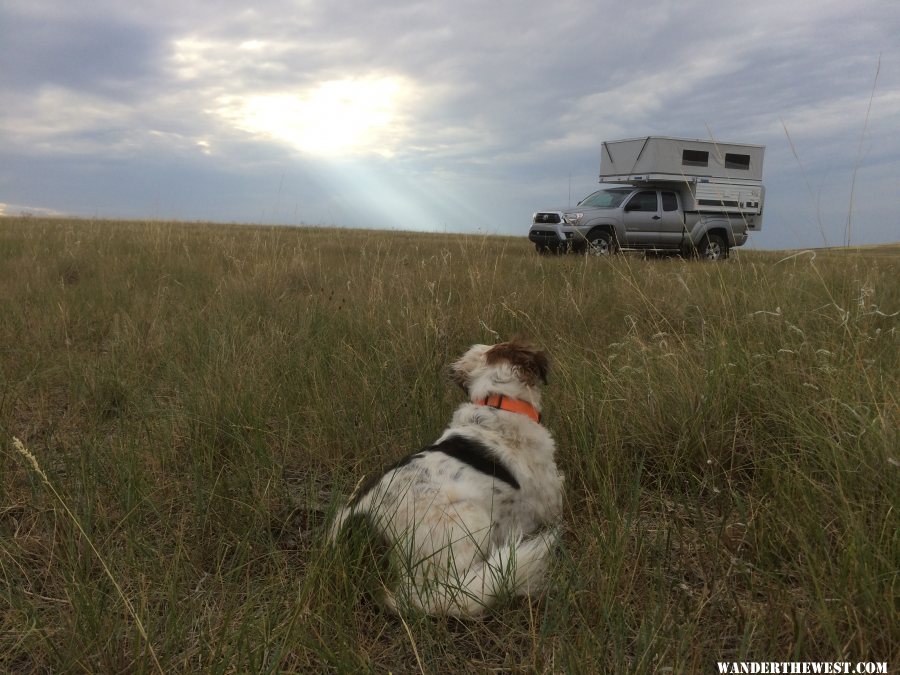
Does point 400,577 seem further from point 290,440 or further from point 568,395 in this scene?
point 568,395

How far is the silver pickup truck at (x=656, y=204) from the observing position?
50.1 ft

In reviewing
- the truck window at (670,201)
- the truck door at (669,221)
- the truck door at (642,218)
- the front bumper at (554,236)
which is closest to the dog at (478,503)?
the front bumper at (554,236)

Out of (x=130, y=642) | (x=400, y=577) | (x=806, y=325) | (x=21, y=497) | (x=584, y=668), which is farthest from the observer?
(x=806, y=325)

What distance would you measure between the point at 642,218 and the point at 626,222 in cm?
58

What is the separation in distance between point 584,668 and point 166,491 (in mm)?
2080

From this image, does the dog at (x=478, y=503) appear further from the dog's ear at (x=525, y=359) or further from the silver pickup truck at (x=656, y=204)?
the silver pickup truck at (x=656, y=204)

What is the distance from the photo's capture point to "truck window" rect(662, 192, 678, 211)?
16016mm

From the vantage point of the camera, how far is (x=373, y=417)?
308cm

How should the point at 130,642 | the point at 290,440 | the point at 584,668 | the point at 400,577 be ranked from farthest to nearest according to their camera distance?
the point at 290,440 → the point at 400,577 → the point at 130,642 → the point at 584,668

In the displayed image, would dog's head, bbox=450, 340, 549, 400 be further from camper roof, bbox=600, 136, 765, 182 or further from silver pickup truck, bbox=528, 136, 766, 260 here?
camper roof, bbox=600, 136, 765, 182

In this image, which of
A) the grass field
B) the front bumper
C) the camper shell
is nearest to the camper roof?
the camper shell

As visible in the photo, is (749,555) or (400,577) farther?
(749,555)

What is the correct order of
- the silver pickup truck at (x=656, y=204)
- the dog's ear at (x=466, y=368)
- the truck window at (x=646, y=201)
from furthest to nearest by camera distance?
the truck window at (x=646, y=201) < the silver pickup truck at (x=656, y=204) < the dog's ear at (x=466, y=368)

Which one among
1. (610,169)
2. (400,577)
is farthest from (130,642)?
(610,169)
